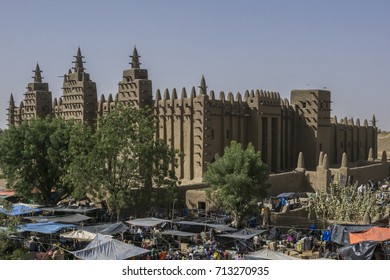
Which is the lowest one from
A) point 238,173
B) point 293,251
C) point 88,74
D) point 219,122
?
point 293,251

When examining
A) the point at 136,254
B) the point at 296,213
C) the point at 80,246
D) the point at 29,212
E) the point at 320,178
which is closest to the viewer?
the point at 136,254

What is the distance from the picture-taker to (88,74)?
51.2 metres

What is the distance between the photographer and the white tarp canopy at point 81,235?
78.4ft

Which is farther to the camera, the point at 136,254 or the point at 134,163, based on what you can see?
the point at 134,163

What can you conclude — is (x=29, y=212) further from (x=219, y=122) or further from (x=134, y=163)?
(x=219, y=122)

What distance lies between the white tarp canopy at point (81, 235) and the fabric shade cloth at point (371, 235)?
34.2ft

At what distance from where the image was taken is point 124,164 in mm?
30250

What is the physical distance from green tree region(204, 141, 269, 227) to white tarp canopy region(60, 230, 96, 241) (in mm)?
8273

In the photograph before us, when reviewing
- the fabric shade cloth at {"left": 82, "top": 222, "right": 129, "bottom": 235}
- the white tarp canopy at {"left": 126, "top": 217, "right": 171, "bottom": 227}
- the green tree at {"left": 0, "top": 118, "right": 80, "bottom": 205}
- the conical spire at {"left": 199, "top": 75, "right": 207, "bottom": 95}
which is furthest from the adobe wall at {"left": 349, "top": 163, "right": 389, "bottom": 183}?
the fabric shade cloth at {"left": 82, "top": 222, "right": 129, "bottom": 235}

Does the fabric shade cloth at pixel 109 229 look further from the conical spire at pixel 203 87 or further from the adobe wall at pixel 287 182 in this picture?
the conical spire at pixel 203 87

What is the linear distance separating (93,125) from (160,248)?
26.3 meters

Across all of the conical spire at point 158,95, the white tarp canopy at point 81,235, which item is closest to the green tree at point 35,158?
the conical spire at point 158,95

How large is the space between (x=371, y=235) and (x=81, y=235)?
11.6 metres

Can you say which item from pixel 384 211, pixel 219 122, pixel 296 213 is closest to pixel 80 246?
pixel 296 213
